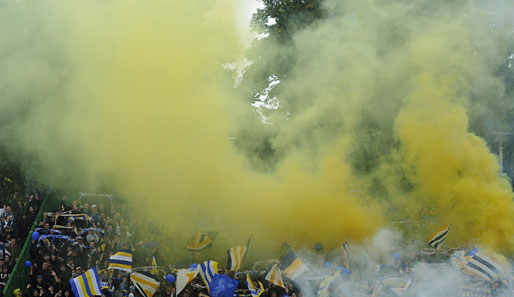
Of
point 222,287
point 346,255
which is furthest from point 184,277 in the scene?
point 346,255

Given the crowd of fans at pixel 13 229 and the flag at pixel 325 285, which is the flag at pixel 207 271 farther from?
the crowd of fans at pixel 13 229

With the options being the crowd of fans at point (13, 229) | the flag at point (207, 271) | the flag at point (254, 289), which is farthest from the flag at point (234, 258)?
the crowd of fans at point (13, 229)

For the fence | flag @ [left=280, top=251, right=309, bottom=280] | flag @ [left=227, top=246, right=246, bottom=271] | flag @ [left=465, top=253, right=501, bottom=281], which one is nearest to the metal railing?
the fence

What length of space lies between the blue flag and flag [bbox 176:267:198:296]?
46 centimetres

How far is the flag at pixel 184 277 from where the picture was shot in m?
16.3

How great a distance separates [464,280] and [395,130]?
5249mm

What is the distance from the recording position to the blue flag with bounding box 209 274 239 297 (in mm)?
16250

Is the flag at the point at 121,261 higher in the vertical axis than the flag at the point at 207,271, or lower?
lower

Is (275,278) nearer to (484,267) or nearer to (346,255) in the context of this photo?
(346,255)

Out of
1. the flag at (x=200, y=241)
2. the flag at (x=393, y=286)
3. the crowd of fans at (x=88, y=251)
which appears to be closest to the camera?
the flag at (x=393, y=286)

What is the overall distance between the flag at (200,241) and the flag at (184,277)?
282cm

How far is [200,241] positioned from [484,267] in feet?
23.7

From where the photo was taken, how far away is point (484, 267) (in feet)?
54.4

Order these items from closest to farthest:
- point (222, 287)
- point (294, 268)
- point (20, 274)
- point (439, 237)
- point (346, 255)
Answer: point (222, 287) < point (294, 268) < point (20, 274) < point (439, 237) < point (346, 255)
